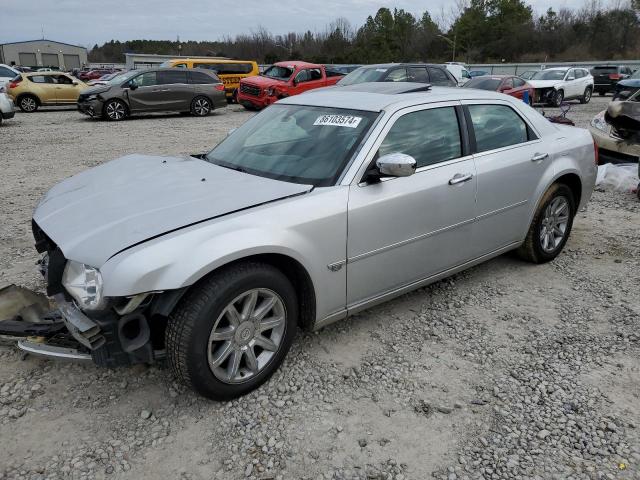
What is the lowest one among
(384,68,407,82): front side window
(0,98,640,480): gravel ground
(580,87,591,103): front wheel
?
(0,98,640,480): gravel ground

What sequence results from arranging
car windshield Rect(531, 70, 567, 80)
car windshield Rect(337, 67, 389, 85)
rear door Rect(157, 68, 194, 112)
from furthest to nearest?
car windshield Rect(531, 70, 567, 80)
rear door Rect(157, 68, 194, 112)
car windshield Rect(337, 67, 389, 85)

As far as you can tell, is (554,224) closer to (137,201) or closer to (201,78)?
(137,201)

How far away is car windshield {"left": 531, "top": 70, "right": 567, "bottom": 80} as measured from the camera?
70.3 feet

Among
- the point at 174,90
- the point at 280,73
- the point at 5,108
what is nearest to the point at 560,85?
the point at 280,73

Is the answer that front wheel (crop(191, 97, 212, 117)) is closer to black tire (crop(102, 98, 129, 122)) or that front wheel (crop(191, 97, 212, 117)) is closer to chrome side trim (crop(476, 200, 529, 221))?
black tire (crop(102, 98, 129, 122))

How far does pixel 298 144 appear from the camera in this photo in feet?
11.6

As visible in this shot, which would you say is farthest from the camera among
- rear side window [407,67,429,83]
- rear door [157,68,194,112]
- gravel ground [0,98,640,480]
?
rear door [157,68,194,112]

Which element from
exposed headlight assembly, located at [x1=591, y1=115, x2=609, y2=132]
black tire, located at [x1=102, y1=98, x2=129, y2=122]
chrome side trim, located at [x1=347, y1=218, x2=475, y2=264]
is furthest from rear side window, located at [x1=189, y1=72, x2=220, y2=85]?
chrome side trim, located at [x1=347, y1=218, x2=475, y2=264]

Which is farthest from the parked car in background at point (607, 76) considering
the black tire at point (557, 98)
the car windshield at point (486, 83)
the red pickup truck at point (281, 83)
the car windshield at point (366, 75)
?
the car windshield at point (366, 75)

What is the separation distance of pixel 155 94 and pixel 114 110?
4.53 ft

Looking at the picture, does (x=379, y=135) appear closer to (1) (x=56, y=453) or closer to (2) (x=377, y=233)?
(2) (x=377, y=233)

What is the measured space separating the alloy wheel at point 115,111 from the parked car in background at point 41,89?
14.4 ft

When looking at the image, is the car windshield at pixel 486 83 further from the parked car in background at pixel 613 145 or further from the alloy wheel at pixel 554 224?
the alloy wheel at pixel 554 224

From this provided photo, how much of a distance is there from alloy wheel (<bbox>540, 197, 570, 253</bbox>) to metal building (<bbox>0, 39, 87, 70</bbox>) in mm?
87359
